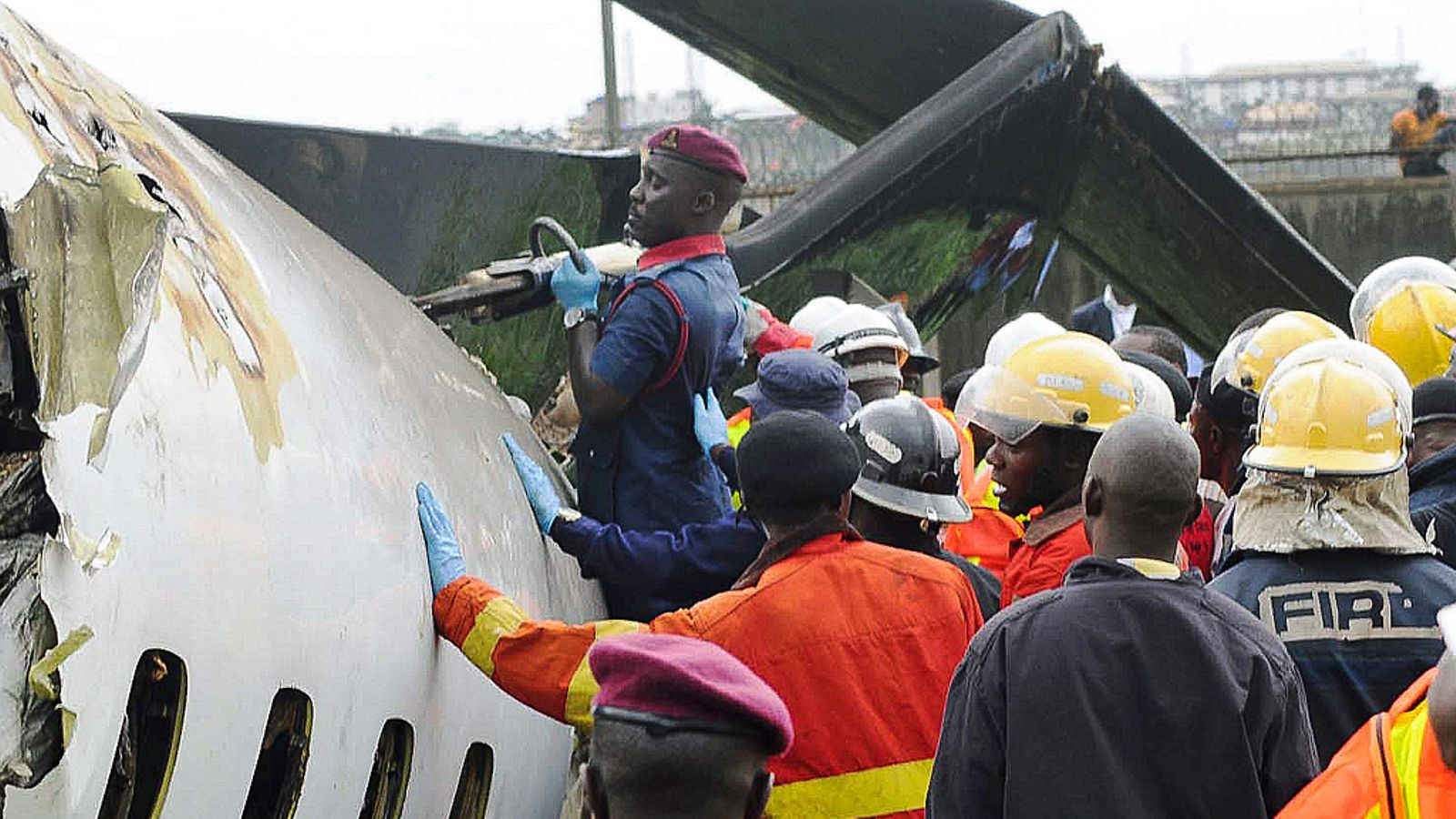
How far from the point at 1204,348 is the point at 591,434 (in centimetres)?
524

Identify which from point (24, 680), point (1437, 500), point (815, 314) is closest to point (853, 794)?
point (24, 680)

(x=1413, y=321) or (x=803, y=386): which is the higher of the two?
(x=803, y=386)

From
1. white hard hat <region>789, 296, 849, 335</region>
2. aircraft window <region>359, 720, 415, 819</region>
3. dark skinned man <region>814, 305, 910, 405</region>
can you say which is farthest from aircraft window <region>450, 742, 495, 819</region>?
white hard hat <region>789, 296, 849, 335</region>

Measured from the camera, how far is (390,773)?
307cm

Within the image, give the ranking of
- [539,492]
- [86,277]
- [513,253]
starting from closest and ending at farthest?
1. [86,277]
2. [539,492]
3. [513,253]

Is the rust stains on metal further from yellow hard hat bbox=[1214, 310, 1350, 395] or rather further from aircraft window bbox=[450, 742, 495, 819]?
yellow hard hat bbox=[1214, 310, 1350, 395]

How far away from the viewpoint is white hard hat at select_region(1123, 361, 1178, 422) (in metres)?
5.08

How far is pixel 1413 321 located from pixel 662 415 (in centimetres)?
308

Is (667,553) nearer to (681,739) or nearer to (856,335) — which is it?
(681,739)

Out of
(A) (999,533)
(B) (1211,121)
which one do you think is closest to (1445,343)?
(A) (999,533)

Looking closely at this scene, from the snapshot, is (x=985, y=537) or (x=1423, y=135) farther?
(x=1423, y=135)

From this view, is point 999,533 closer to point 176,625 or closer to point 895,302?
point 895,302

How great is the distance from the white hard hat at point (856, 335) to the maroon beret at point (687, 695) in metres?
4.73

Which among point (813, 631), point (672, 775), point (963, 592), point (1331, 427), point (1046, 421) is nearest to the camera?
point (672, 775)
